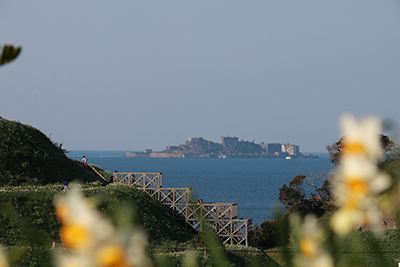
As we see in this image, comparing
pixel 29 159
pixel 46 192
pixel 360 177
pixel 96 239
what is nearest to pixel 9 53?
pixel 96 239

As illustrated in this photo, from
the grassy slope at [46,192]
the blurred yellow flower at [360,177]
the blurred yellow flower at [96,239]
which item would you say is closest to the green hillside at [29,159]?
the grassy slope at [46,192]

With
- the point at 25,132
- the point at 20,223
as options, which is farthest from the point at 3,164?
the point at 20,223

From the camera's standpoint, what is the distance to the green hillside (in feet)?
102

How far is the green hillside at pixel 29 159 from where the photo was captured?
3102 cm

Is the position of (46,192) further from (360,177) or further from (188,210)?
(360,177)

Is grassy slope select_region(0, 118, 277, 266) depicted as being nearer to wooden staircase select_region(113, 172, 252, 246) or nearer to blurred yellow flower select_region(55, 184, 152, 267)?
wooden staircase select_region(113, 172, 252, 246)

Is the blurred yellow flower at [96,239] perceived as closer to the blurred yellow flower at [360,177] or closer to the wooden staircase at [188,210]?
the blurred yellow flower at [360,177]

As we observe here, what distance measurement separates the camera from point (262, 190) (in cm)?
12256

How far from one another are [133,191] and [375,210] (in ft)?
102

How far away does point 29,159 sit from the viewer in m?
32.8

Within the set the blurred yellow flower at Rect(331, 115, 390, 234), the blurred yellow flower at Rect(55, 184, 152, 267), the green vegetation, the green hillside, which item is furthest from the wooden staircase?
the blurred yellow flower at Rect(55, 184, 152, 267)

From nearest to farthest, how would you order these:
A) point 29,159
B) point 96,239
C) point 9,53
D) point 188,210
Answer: point 96,239, point 9,53, point 188,210, point 29,159

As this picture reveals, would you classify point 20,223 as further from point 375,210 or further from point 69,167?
point 69,167

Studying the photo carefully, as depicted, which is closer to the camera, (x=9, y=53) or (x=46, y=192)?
(x=9, y=53)
